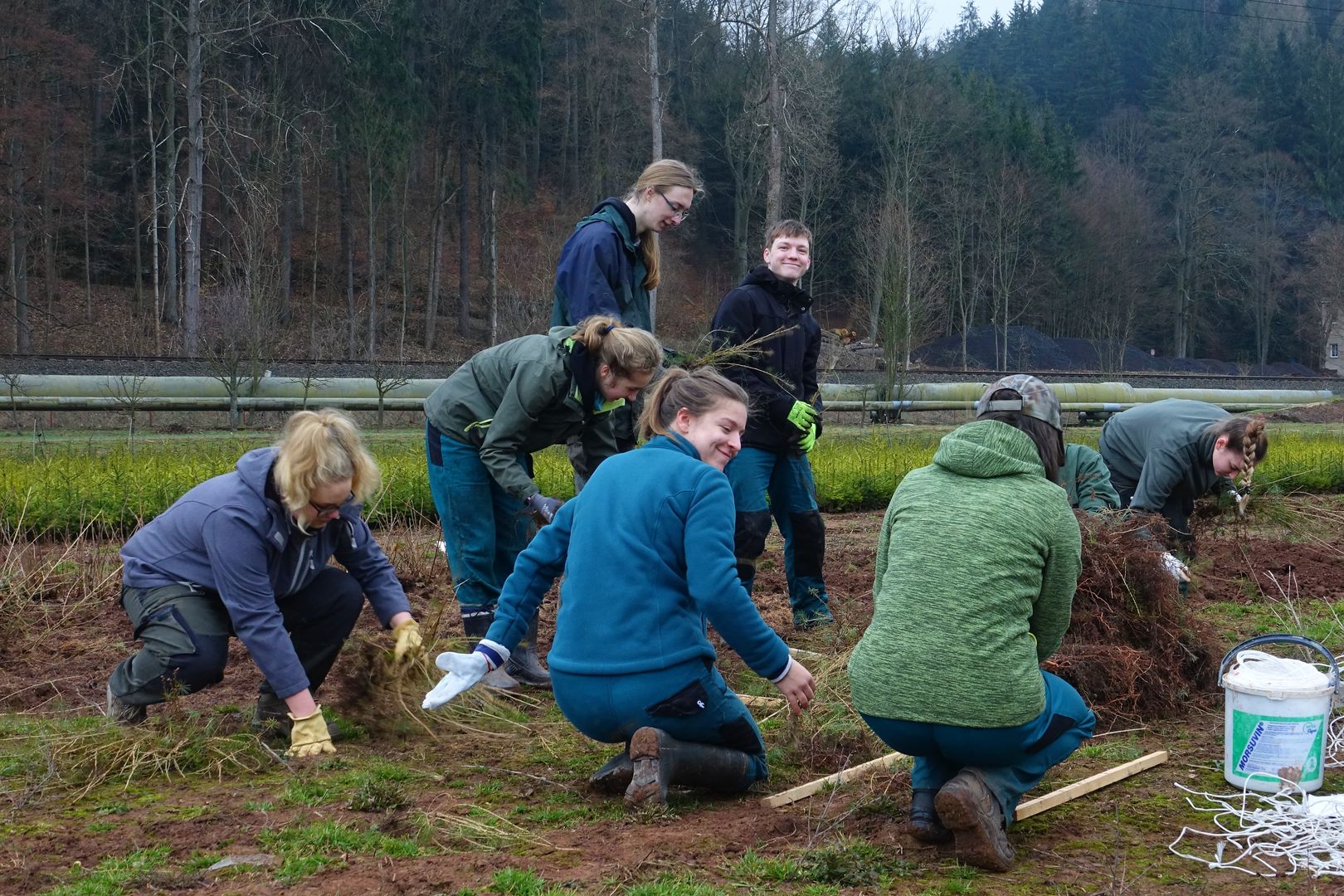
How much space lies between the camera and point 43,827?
10.3 feet

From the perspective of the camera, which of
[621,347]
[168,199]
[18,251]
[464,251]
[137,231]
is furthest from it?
[464,251]

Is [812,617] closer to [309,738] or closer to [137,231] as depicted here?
[309,738]

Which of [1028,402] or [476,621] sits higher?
Result: [1028,402]

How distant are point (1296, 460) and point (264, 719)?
35.1 ft

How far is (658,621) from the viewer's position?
3150 millimetres

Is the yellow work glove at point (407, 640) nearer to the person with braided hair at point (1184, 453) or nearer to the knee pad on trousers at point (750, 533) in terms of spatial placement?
the knee pad on trousers at point (750, 533)

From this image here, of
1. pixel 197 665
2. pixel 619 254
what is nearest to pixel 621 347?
pixel 619 254

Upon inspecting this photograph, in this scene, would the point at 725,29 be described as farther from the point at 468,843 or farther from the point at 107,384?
the point at 468,843

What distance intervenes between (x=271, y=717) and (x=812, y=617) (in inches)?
99.9

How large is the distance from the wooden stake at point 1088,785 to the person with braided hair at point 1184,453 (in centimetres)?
209

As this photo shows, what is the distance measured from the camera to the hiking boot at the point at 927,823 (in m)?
2.95

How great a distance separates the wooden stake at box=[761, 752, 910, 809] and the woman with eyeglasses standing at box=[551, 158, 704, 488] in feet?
5.77

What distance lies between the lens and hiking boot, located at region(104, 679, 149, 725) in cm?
384

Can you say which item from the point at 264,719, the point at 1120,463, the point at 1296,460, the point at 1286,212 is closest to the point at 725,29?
the point at 1286,212
